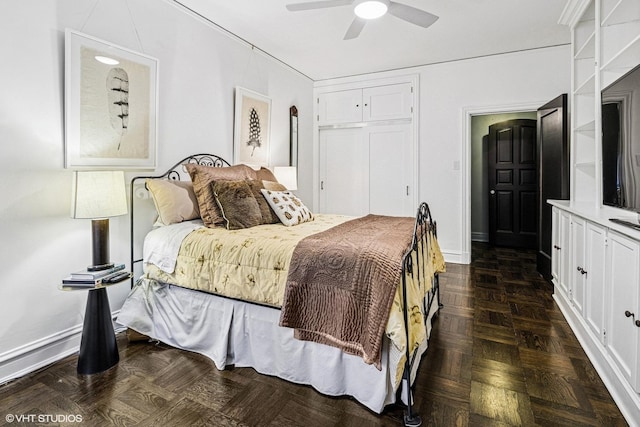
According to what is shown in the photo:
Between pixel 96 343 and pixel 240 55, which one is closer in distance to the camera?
pixel 96 343

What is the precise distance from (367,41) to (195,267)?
10.2ft

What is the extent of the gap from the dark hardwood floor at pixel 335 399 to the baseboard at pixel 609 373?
4 centimetres

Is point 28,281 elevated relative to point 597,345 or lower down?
elevated

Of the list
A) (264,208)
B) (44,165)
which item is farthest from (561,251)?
(44,165)

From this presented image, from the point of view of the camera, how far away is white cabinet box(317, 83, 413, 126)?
4922mm

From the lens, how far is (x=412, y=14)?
2705 millimetres

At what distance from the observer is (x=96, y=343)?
2.11 meters

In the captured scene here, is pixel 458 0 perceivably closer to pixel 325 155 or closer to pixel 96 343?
pixel 325 155

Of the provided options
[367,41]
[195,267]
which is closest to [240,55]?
[367,41]

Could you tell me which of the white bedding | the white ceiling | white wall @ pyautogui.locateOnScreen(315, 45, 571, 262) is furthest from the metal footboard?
white wall @ pyautogui.locateOnScreen(315, 45, 571, 262)

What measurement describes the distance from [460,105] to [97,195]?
4.25 metres

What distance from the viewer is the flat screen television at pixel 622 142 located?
1879 mm

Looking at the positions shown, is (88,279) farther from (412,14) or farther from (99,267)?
(412,14)

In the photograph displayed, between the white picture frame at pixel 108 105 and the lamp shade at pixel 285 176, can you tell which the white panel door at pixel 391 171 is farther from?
the white picture frame at pixel 108 105
